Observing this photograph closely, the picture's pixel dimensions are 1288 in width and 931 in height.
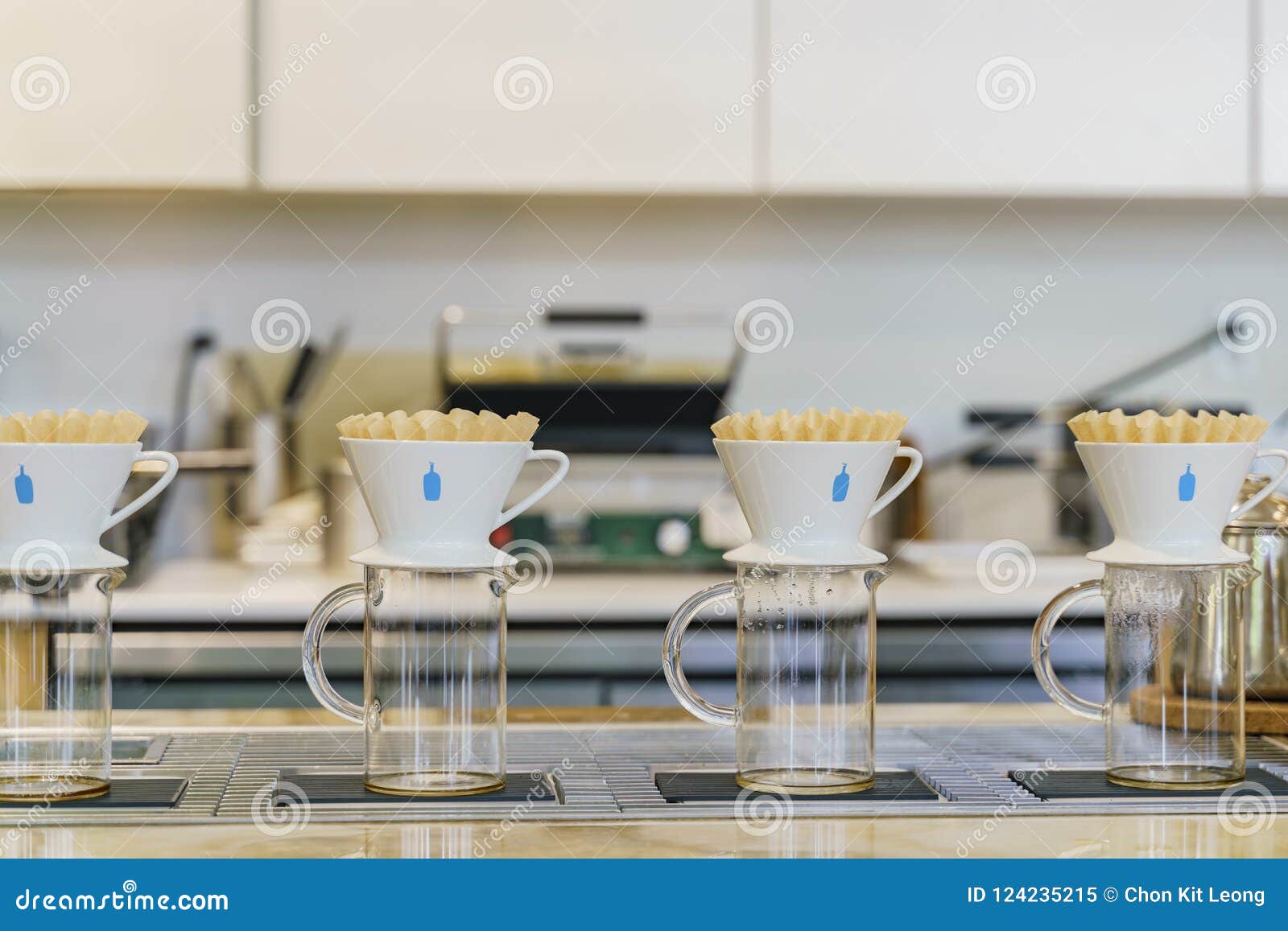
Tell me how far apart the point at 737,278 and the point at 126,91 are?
115cm

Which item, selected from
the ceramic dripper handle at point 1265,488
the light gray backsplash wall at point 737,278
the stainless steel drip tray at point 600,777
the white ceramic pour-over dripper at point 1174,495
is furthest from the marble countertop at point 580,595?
the white ceramic pour-over dripper at point 1174,495

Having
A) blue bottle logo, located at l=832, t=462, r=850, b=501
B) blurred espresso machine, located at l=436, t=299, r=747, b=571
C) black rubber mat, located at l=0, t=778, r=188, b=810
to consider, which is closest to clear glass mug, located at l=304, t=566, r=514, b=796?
black rubber mat, located at l=0, t=778, r=188, b=810

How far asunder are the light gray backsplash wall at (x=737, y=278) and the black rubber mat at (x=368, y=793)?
191 centimetres

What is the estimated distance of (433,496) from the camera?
0.90 m

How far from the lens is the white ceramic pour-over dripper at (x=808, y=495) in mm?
910

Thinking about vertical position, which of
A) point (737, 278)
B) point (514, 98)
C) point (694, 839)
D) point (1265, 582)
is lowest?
point (694, 839)

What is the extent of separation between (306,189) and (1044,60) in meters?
1.30

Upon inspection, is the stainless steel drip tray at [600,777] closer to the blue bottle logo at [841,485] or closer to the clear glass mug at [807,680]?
the clear glass mug at [807,680]

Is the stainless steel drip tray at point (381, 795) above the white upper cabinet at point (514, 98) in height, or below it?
below

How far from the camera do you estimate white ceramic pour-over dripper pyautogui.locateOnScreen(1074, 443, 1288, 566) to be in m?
0.93

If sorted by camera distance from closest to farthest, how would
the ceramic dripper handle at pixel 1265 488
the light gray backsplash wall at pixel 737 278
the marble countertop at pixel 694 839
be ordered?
the marble countertop at pixel 694 839 → the ceramic dripper handle at pixel 1265 488 → the light gray backsplash wall at pixel 737 278

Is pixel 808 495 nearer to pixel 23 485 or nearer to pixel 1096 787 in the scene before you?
pixel 1096 787

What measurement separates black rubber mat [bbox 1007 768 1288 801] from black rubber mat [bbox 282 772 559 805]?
12.3 inches

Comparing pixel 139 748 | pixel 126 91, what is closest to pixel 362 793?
pixel 139 748
